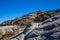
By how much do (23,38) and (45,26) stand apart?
415 centimetres

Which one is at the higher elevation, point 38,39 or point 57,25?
point 57,25

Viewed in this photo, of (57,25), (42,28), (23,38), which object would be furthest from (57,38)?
(23,38)

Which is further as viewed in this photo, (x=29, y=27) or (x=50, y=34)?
(x=29, y=27)

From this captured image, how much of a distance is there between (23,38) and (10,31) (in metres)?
9.90

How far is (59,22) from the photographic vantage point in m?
19.4

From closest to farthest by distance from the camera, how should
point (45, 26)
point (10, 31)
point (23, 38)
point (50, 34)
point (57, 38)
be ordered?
point (57, 38) → point (50, 34) → point (45, 26) → point (23, 38) → point (10, 31)

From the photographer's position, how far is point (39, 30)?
2092cm

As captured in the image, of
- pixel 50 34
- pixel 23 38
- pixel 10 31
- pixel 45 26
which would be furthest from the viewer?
pixel 10 31

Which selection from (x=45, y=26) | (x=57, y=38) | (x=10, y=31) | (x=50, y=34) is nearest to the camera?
(x=57, y=38)

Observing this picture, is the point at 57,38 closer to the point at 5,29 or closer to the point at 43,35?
the point at 43,35

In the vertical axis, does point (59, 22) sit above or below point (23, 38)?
above

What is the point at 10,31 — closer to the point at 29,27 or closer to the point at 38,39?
the point at 29,27

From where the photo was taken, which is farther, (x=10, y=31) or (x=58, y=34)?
(x=10, y=31)

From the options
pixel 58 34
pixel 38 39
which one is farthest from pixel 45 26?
pixel 58 34
